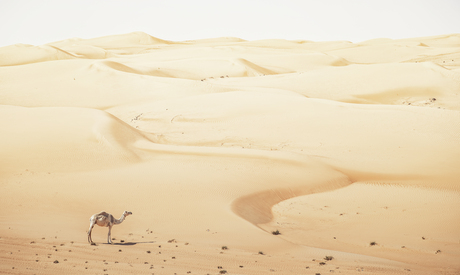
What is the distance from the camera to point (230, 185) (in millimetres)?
14352

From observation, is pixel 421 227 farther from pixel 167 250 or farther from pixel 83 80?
pixel 83 80

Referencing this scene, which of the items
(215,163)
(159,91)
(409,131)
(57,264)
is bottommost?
(57,264)

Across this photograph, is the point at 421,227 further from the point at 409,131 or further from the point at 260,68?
the point at 260,68

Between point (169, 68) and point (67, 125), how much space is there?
98.2 ft

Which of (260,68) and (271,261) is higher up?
(260,68)

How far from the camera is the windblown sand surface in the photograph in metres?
8.94

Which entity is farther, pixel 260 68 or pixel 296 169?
pixel 260 68

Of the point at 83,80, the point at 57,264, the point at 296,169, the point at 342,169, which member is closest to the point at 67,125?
the point at 296,169

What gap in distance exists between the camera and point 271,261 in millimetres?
8766

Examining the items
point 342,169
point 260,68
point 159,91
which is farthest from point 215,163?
point 260,68

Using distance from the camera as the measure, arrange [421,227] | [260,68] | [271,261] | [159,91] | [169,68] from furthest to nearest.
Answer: [260,68] < [169,68] < [159,91] < [421,227] < [271,261]

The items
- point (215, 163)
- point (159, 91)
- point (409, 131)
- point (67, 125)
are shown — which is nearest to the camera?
point (215, 163)

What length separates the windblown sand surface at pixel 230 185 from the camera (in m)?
8.94

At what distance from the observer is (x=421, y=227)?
12.6m
